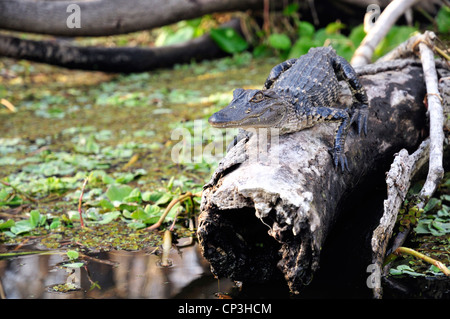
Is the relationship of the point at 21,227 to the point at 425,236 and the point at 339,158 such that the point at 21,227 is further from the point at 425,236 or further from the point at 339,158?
the point at 425,236

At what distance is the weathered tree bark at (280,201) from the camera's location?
87.1 inches

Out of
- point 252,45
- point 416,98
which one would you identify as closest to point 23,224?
point 416,98

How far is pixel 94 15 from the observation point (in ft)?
19.0

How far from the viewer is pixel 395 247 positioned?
103 inches

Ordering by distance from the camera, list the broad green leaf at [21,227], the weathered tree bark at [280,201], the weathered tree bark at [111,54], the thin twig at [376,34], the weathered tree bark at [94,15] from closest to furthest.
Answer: the weathered tree bark at [280,201] → the broad green leaf at [21,227] → the thin twig at [376,34] → the weathered tree bark at [94,15] → the weathered tree bark at [111,54]

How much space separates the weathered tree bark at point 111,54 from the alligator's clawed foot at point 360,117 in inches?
180

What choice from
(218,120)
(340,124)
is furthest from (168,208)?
(340,124)

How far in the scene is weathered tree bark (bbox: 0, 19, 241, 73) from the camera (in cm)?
632

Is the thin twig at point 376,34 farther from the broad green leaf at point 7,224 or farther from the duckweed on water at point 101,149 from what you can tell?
the broad green leaf at point 7,224

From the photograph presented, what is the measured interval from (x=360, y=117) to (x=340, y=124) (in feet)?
0.66

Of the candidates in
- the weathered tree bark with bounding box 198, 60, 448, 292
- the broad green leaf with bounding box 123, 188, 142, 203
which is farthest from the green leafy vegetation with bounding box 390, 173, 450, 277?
the broad green leaf with bounding box 123, 188, 142, 203

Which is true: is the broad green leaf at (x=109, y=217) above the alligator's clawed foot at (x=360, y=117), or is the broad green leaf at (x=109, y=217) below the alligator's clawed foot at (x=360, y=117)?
below

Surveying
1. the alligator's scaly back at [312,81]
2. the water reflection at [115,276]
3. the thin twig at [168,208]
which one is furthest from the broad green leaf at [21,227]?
the alligator's scaly back at [312,81]
